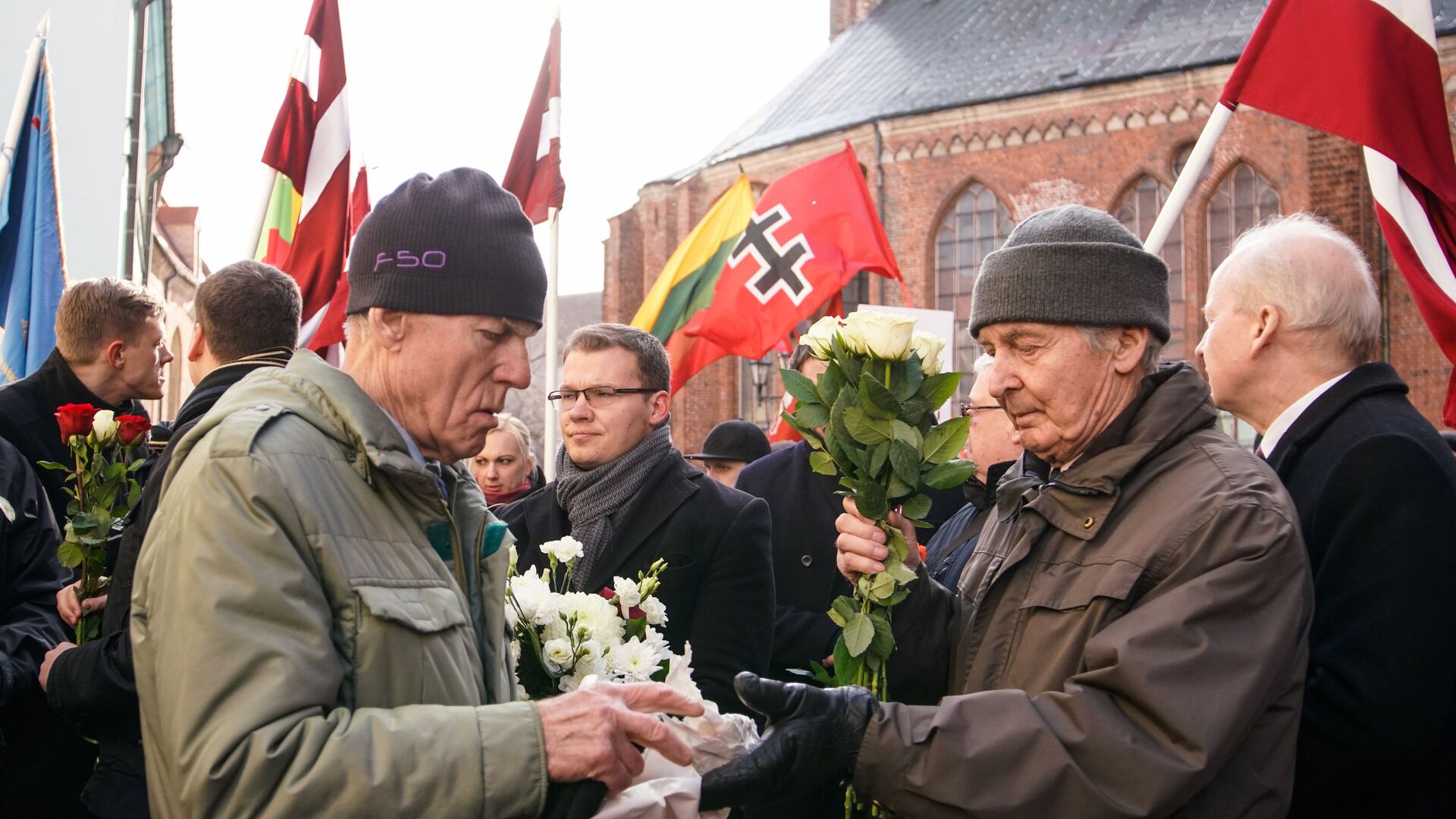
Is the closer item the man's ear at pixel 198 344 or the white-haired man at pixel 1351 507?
the white-haired man at pixel 1351 507

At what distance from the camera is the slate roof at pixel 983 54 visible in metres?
25.6

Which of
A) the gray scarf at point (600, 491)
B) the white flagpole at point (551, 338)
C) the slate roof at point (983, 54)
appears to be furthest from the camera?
the slate roof at point (983, 54)

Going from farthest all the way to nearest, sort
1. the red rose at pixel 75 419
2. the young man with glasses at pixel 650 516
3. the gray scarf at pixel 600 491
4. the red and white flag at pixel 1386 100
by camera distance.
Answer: the red and white flag at pixel 1386 100 < the gray scarf at pixel 600 491 < the young man with glasses at pixel 650 516 < the red rose at pixel 75 419

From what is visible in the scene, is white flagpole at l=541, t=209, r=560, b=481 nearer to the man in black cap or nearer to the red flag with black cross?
the man in black cap

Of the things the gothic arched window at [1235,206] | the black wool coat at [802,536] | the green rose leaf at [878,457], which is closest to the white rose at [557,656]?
the green rose leaf at [878,457]

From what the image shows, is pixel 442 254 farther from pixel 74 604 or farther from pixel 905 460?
pixel 74 604

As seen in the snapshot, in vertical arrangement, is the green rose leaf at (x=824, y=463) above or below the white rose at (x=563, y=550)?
above

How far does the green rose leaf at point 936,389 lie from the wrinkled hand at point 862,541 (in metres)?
0.27

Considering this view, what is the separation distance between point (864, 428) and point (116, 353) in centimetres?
314

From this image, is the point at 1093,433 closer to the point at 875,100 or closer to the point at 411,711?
the point at 411,711

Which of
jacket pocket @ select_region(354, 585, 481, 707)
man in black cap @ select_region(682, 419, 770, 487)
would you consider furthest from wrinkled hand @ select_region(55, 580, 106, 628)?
man in black cap @ select_region(682, 419, 770, 487)

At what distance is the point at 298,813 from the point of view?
1.81 m

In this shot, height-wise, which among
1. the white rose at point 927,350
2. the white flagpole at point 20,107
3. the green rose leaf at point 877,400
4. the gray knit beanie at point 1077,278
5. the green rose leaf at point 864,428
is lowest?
the green rose leaf at point 864,428

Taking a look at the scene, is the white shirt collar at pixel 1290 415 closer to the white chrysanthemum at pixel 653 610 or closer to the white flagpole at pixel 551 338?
the white chrysanthemum at pixel 653 610
